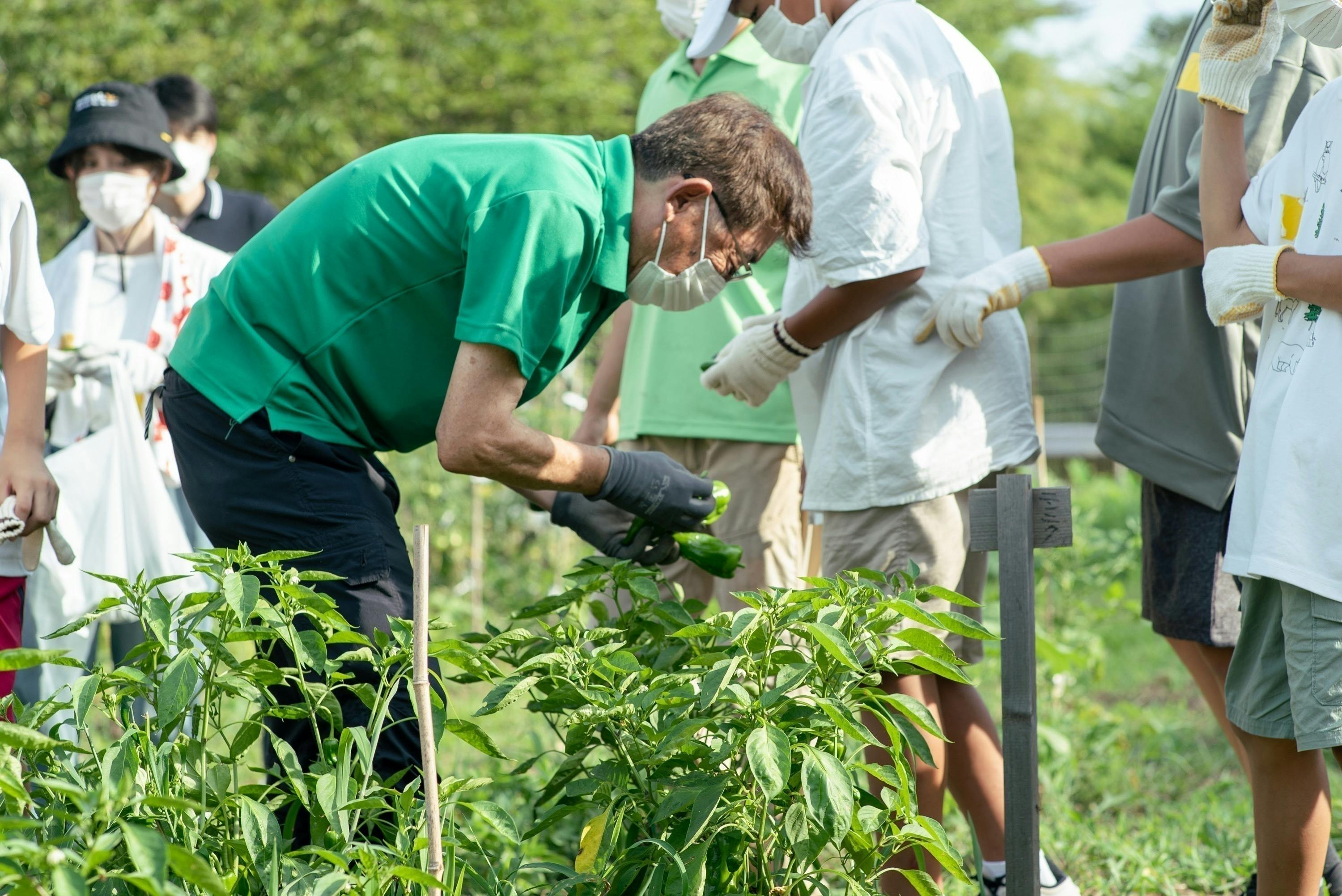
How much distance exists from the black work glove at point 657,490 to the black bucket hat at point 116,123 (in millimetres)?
2155

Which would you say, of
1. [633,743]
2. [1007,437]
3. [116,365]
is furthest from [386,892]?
[116,365]

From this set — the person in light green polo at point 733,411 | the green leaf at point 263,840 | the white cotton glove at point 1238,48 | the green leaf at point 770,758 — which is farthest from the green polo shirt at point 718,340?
the green leaf at point 263,840

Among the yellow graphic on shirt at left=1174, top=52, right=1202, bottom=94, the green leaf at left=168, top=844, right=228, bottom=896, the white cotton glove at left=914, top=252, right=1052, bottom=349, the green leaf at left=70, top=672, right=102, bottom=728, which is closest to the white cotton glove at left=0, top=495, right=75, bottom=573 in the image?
the green leaf at left=70, top=672, right=102, bottom=728

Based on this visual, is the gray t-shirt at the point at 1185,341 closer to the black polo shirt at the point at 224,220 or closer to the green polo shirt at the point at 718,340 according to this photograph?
the green polo shirt at the point at 718,340

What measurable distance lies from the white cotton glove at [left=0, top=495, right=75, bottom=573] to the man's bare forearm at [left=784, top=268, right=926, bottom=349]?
4.59 ft

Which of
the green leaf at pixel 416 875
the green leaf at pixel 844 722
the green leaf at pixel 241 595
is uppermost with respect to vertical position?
the green leaf at pixel 241 595

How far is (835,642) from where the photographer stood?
1.48 metres

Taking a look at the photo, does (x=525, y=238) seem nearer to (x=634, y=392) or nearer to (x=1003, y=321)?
(x=1003, y=321)

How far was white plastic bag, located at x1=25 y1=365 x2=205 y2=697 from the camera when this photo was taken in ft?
10.3

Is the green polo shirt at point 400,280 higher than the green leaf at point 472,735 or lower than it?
higher

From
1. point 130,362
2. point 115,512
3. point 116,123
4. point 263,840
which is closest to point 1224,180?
point 263,840

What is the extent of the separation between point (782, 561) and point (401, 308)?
1388 mm

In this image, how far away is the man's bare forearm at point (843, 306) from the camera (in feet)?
7.76

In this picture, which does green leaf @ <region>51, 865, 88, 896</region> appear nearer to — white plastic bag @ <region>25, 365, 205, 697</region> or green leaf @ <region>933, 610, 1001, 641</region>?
green leaf @ <region>933, 610, 1001, 641</region>
